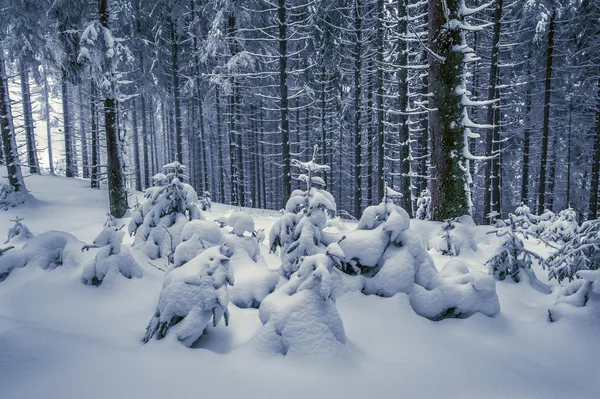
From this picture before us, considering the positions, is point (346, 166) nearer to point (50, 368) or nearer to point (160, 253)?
point (160, 253)

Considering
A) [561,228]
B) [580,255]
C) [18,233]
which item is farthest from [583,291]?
[18,233]

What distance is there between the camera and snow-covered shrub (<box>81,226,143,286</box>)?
13.9ft

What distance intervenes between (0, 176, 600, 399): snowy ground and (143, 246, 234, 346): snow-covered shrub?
13 centimetres

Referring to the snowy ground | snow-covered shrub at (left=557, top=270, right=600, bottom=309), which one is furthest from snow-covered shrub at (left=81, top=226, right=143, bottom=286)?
snow-covered shrub at (left=557, top=270, right=600, bottom=309)

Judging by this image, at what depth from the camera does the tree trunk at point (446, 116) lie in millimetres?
6289

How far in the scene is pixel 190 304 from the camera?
9.68 feet

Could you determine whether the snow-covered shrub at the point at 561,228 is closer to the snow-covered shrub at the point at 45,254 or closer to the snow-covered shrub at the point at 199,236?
the snow-covered shrub at the point at 199,236

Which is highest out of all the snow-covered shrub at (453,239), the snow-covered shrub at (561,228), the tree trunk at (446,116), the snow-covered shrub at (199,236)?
the tree trunk at (446,116)

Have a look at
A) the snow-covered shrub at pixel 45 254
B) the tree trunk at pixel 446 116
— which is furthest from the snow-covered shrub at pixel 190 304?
the tree trunk at pixel 446 116

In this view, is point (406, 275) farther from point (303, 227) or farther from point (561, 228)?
point (561, 228)

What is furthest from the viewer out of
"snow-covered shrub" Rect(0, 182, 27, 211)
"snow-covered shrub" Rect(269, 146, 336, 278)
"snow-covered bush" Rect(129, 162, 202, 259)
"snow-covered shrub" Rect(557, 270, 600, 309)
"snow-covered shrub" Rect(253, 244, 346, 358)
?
"snow-covered shrub" Rect(0, 182, 27, 211)

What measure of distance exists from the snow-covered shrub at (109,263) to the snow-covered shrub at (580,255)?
537cm

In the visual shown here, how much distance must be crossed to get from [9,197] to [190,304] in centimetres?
1394

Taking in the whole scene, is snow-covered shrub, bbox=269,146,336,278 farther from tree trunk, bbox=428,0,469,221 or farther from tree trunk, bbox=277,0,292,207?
tree trunk, bbox=277,0,292,207
